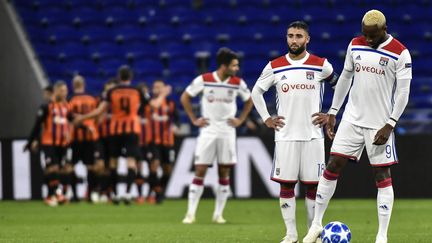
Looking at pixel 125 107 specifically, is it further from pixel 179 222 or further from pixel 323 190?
pixel 323 190

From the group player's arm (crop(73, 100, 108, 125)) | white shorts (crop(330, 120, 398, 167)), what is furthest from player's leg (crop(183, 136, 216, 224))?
white shorts (crop(330, 120, 398, 167))

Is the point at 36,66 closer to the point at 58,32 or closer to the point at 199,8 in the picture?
the point at 58,32

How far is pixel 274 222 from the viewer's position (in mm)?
13492

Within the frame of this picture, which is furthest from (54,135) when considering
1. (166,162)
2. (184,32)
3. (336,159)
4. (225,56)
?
(336,159)

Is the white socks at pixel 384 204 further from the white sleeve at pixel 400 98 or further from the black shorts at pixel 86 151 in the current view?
the black shorts at pixel 86 151

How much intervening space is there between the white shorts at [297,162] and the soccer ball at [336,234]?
949 mm

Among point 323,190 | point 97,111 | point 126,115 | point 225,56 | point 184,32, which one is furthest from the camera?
point 184,32

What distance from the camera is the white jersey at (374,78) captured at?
914cm

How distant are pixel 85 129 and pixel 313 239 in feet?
34.1

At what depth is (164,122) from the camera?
19125 mm

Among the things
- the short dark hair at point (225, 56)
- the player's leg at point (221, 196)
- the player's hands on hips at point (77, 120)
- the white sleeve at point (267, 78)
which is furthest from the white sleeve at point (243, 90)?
the player's hands on hips at point (77, 120)

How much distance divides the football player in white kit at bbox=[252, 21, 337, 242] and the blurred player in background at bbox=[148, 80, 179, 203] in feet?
29.4

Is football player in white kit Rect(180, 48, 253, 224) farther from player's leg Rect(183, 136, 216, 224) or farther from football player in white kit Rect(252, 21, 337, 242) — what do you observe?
football player in white kit Rect(252, 21, 337, 242)

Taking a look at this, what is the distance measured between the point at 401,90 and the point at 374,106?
1.07ft
